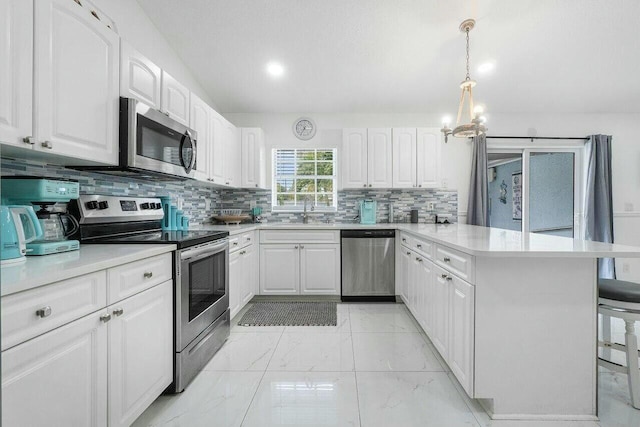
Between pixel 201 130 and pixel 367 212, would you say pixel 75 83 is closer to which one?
pixel 201 130

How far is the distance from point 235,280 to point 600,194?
186 inches

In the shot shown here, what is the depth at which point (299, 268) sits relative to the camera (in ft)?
11.5

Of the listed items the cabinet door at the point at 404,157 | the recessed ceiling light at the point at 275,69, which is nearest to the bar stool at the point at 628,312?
the cabinet door at the point at 404,157

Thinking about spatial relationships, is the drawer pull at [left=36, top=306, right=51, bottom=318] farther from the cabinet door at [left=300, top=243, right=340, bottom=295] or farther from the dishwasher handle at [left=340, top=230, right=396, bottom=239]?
the dishwasher handle at [left=340, top=230, right=396, bottom=239]

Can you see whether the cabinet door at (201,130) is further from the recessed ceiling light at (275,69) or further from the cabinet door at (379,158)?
the cabinet door at (379,158)

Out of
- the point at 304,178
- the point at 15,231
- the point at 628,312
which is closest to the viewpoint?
the point at 15,231

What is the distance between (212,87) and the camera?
3580 millimetres

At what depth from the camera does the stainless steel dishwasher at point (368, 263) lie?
3.43 metres

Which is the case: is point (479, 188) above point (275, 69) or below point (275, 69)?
below

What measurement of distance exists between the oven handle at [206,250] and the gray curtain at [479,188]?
315cm

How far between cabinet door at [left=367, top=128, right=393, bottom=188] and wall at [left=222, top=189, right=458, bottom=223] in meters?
0.33

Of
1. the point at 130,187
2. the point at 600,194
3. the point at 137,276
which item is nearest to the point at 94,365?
the point at 137,276

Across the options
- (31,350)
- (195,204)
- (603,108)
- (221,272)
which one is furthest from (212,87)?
(603,108)

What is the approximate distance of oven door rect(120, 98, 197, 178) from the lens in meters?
1.75
